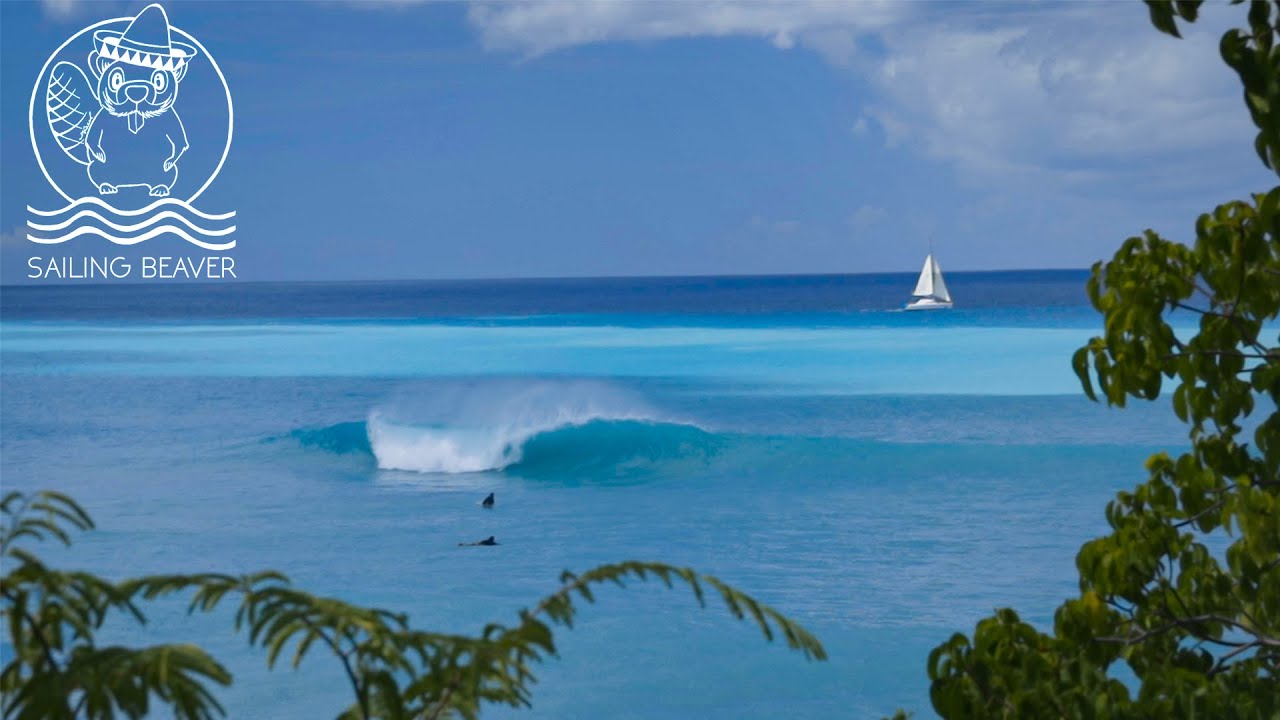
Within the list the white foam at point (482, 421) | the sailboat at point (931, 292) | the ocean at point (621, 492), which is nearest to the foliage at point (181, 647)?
the ocean at point (621, 492)

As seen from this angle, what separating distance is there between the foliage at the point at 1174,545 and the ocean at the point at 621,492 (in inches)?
199

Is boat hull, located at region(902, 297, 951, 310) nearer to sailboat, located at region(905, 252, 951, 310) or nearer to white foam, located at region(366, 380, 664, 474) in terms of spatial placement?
sailboat, located at region(905, 252, 951, 310)

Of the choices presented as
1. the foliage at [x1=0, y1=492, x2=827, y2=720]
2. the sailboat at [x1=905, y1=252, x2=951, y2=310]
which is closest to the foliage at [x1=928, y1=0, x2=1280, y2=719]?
the foliage at [x1=0, y1=492, x2=827, y2=720]

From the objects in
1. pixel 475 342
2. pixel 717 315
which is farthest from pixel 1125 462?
pixel 717 315

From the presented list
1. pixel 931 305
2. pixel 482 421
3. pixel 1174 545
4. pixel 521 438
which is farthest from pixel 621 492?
pixel 931 305

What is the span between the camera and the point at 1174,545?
1.83 metres

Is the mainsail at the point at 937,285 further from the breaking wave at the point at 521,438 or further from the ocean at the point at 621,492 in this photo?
the breaking wave at the point at 521,438

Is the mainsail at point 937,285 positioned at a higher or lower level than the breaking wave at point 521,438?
higher

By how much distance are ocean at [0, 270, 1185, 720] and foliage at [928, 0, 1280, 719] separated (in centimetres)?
505

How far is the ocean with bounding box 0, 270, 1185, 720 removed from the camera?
7.61 metres

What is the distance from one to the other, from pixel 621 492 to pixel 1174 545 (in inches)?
479

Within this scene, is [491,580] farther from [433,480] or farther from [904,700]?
[433,480]

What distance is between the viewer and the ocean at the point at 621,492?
7.61m

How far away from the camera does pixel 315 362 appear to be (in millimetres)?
31688
